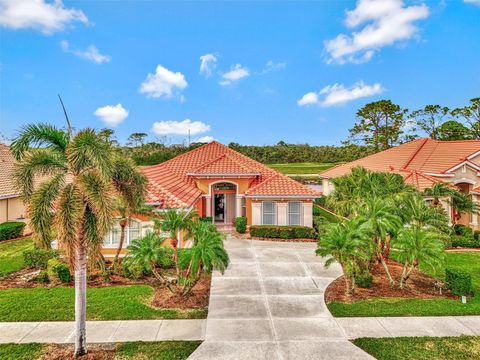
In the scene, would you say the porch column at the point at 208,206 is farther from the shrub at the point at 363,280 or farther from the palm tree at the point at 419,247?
the palm tree at the point at 419,247

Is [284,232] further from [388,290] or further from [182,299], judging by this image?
[182,299]

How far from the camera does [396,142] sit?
4203 cm

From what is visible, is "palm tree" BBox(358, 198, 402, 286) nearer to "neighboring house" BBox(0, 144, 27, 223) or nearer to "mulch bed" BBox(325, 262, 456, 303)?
"mulch bed" BBox(325, 262, 456, 303)

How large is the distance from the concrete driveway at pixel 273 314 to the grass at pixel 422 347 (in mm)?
503

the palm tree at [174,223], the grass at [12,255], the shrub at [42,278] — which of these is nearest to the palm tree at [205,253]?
the palm tree at [174,223]

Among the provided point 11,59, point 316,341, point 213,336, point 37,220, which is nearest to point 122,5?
point 11,59

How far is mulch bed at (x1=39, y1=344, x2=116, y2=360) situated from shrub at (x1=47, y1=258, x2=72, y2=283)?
4829mm

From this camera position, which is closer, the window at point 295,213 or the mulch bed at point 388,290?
the mulch bed at point 388,290

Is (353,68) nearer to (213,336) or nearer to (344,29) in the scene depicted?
(344,29)

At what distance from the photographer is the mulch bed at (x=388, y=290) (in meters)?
11.5

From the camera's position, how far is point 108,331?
9.04 meters

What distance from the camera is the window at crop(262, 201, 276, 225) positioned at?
2073 centimetres

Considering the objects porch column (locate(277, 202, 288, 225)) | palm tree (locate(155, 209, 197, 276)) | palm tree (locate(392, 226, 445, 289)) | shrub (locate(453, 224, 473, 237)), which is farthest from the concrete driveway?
shrub (locate(453, 224, 473, 237))

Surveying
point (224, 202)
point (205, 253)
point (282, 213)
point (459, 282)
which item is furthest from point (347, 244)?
point (224, 202)
